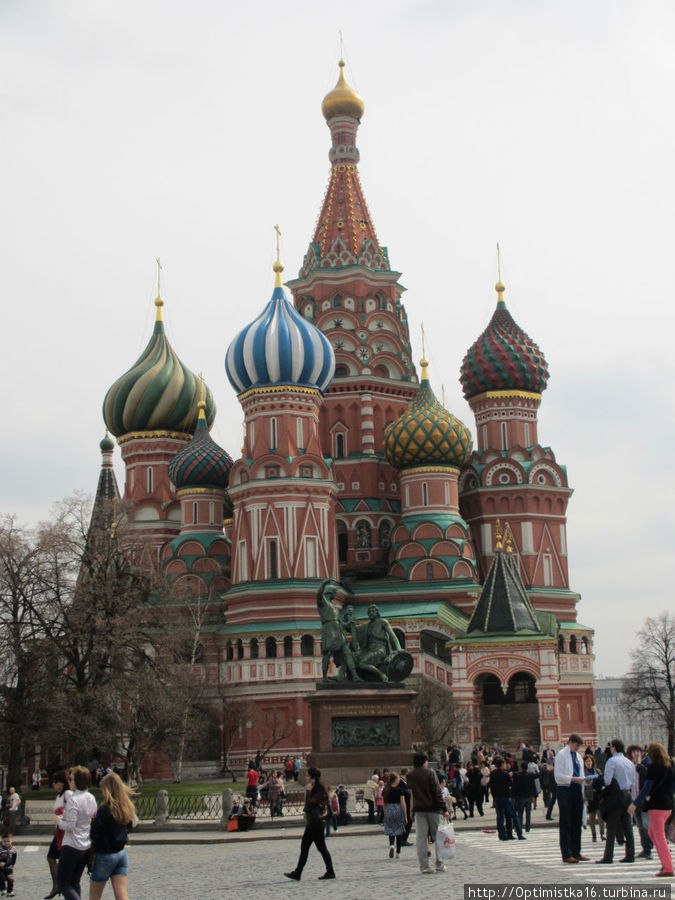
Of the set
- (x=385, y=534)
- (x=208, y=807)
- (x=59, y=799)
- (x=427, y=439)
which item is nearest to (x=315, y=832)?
(x=59, y=799)

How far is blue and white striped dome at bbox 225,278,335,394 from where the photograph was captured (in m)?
53.6

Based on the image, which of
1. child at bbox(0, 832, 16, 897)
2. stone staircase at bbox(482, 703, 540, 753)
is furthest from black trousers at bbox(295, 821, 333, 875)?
stone staircase at bbox(482, 703, 540, 753)

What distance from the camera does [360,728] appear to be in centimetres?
2898

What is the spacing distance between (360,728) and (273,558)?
2327 centimetres

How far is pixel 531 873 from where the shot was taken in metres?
14.2

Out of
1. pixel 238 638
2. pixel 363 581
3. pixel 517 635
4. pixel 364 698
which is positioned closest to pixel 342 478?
pixel 363 581

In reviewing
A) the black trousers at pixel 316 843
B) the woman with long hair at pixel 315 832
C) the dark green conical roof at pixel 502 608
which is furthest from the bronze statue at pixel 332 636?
the dark green conical roof at pixel 502 608

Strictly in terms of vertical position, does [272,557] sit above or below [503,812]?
above

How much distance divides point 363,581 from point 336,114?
2485 cm

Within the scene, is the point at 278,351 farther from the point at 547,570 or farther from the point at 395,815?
the point at 395,815

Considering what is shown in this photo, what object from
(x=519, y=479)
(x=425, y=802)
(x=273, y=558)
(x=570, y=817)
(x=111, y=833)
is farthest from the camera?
(x=519, y=479)

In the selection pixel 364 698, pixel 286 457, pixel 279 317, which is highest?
pixel 279 317

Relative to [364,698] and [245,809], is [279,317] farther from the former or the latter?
[245,809]

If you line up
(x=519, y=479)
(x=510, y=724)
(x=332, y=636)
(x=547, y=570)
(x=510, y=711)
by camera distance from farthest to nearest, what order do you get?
(x=519, y=479), (x=547, y=570), (x=510, y=711), (x=510, y=724), (x=332, y=636)
